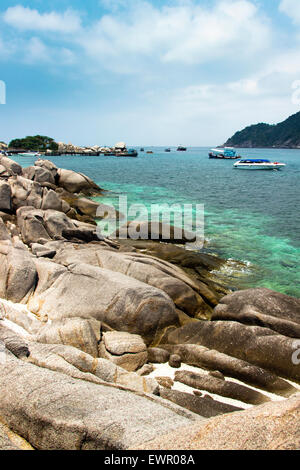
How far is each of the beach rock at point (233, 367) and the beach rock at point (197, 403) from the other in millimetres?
1198

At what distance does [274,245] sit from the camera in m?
21.7

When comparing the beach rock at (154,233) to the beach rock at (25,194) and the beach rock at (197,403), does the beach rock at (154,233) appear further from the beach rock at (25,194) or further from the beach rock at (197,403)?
the beach rock at (197,403)

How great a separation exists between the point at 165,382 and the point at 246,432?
167 inches

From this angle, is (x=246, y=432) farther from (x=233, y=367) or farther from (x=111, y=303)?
(x=111, y=303)

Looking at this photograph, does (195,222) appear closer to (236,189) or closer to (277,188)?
(236,189)

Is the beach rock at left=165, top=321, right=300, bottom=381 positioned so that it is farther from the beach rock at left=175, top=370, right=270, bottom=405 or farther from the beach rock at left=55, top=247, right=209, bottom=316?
the beach rock at left=55, top=247, right=209, bottom=316

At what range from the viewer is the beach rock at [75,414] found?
13.2ft

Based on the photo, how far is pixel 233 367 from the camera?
7.91 m

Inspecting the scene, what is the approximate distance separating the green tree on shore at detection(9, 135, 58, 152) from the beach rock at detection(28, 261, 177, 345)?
137902 millimetres

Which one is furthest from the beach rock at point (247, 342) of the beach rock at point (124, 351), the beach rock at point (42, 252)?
the beach rock at point (42, 252)

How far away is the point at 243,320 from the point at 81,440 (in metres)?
6.73

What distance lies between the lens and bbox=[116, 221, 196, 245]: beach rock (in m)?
20.1

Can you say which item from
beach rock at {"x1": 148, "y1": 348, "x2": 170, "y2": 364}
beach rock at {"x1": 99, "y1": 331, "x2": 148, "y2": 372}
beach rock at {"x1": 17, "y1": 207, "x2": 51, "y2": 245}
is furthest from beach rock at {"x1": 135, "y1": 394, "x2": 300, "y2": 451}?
beach rock at {"x1": 17, "y1": 207, "x2": 51, "y2": 245}

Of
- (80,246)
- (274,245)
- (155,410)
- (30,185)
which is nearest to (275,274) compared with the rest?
(274,245)
